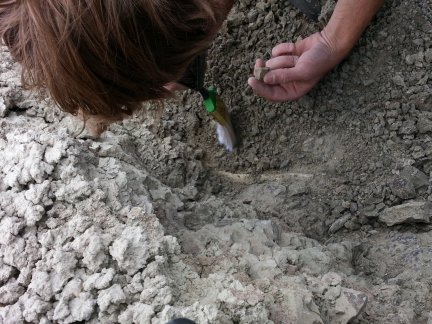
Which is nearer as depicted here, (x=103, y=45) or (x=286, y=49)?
(x=103, y=45)

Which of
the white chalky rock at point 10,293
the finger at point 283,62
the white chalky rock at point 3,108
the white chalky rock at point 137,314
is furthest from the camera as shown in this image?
the finger at point 283,62

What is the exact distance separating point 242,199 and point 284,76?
387mm

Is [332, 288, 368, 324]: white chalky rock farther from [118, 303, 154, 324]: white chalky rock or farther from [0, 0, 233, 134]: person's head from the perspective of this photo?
[0, 0, 233, 134]: person's head

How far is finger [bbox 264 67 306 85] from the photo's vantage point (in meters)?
1.45

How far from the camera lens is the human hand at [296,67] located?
145cm

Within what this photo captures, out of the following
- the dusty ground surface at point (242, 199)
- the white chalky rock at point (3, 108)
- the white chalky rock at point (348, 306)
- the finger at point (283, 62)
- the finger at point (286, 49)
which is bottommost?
the white chalky rock at point (348, 306)

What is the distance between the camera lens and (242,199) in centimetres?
147

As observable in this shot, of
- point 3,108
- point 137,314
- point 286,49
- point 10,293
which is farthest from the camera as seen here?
point 286,49

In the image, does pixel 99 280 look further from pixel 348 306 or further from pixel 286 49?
pixel 286 49

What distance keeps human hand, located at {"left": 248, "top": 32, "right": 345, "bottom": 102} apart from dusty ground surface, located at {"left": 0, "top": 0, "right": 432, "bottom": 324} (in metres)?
0.10

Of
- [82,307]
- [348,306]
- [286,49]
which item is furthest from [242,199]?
[82,307]

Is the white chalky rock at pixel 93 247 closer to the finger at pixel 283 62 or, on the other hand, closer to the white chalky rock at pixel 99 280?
the white chalky rock at pixel 99 280

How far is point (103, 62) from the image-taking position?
0.90m

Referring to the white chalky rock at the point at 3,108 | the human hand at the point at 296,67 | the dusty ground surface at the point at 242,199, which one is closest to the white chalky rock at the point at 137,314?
the dusty ground surface at the point at 242,199
